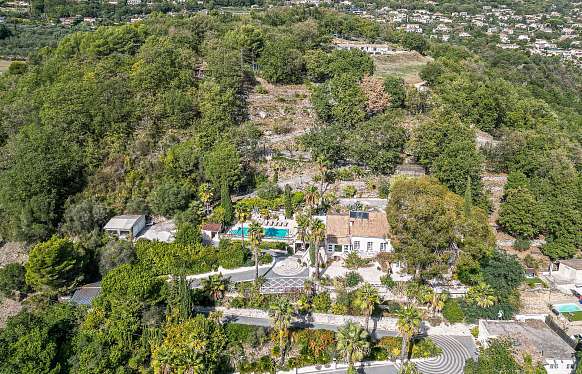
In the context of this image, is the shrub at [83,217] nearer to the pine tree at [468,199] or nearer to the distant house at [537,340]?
the pine tree at [468,199]

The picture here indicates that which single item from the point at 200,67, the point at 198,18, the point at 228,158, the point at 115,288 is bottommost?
the point at 115,288

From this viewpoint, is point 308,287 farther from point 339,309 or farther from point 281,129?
point 281,129

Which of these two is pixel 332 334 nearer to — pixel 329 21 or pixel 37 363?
pixel 37 363

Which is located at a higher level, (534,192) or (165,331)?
(534,192)

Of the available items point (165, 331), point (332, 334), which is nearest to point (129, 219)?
point (165, 331)

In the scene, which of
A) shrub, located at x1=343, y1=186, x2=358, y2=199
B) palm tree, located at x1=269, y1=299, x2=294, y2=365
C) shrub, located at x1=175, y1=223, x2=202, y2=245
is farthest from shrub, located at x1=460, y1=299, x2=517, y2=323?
shrub, located at x1=175, y1=223, x2=202, y2=245
